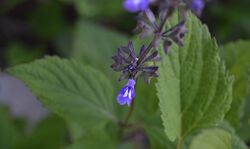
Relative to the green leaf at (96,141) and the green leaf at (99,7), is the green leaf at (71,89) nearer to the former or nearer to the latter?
the green leaf at (96,141)

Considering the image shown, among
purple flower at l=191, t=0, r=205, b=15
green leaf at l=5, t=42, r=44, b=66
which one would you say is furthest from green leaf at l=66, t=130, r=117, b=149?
green leaf at l=5, t=42, r=44, b=66

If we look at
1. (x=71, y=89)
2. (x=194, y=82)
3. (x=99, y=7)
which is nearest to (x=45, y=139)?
(x=71, y=89)

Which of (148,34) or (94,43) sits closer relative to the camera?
(148,34)

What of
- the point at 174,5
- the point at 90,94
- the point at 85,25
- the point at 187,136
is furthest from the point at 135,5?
the point at 85,25

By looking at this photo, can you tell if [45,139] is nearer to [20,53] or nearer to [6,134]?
[6,134]

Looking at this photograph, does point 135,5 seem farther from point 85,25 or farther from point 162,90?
point 85,25

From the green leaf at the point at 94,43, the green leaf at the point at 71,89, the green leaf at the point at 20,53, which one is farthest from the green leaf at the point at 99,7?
the green leaf at the point at 71,89
